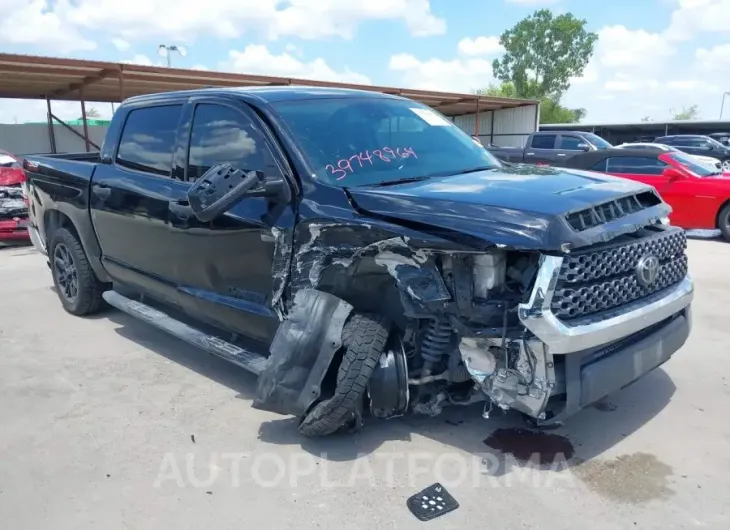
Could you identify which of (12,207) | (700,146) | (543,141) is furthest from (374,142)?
(700,146)

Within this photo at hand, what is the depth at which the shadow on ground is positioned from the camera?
3387 millimetres

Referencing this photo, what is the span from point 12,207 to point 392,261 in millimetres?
8652

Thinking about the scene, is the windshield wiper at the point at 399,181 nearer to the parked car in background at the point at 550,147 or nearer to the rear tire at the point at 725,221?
the rear tire at the point at 725,221

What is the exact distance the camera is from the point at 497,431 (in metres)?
3.58

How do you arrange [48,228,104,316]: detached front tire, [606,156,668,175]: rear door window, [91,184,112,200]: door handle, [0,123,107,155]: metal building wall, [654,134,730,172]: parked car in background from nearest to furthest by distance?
[91,184,112,200]: door handle, [48,228,104,316]: detached front tire, [606,156,668,175]: rear door window, [0,123,107,155]: metal building wall, [654,134,730,172]: parked car in background

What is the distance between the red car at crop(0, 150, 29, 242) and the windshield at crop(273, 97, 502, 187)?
7.57m

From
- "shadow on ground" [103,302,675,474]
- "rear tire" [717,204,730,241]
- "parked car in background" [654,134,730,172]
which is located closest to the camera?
"shadow on ground" [103,302,675,474]

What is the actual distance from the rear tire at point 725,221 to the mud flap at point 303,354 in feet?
28.3

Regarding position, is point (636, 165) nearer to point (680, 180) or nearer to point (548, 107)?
point (680, 180)

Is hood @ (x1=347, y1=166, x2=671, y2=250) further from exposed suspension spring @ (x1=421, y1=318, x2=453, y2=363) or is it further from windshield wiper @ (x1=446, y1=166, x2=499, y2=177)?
exposed suspension spring @ (x1=421, y1=318, x2=453, y2=363)

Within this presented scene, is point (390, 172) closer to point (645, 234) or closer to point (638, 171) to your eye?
point (645, 234)

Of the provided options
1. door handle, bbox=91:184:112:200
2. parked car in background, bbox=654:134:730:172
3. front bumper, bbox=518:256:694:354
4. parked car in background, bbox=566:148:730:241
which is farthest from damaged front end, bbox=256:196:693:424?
parked car in background, bbox=654:134:730:172

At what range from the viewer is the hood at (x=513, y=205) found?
2742 mm

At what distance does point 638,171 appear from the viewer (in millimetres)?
10805
